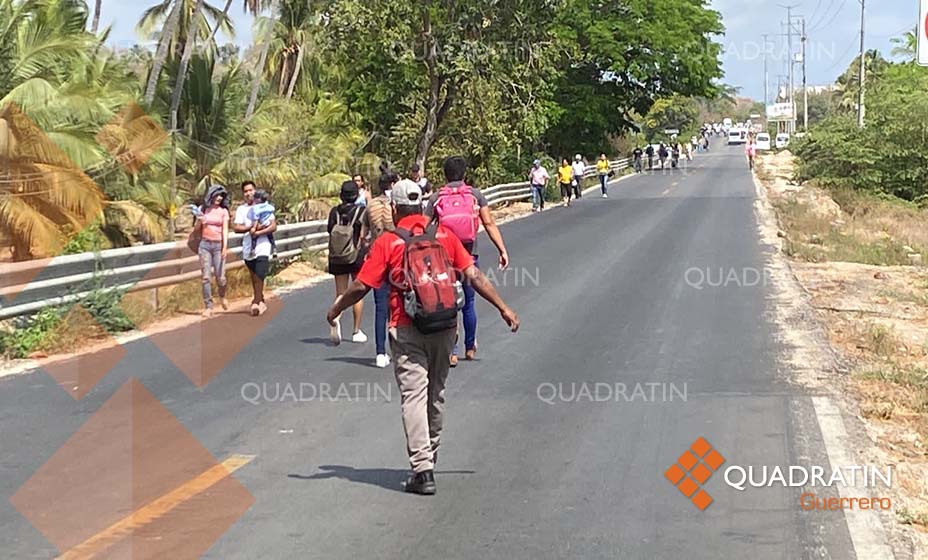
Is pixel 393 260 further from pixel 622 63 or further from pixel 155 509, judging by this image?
pixel 622 63

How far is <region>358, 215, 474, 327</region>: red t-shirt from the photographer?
22.6ft

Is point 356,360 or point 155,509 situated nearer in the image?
point 155,509

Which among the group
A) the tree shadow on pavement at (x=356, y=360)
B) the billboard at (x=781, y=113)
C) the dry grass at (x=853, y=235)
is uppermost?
the tree shadow on pavement at (x=356, y=360)

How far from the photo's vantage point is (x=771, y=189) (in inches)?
1843

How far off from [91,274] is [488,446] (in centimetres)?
730

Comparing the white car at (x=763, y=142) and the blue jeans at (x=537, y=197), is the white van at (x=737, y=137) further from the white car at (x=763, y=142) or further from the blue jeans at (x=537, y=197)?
the blue jeans at (x=537, y=197)

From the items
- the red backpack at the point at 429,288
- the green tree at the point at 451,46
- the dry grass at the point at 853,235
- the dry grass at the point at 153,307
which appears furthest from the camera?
the green tree at the point at 451,46

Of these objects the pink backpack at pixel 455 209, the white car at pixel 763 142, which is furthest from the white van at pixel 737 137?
the pink backpack at pixel 455 209

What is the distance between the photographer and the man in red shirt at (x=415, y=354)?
6.86 meters

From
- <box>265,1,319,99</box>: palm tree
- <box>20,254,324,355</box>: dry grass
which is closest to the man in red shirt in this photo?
<box>20,254,324,355</box>: dry grass

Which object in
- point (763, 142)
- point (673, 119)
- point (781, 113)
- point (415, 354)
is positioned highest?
point (415, 354)

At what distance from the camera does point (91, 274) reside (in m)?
13.7

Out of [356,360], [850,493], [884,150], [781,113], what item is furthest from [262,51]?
[781,113]

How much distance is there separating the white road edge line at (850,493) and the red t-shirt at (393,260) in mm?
2688
